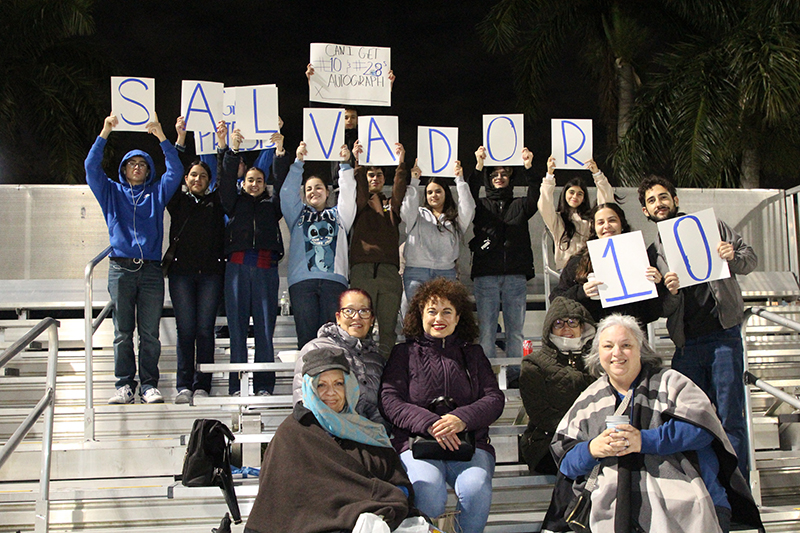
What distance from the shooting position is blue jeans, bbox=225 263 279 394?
4758mm

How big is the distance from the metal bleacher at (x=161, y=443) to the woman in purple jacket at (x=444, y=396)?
1.33ft

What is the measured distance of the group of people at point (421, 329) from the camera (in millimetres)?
3051

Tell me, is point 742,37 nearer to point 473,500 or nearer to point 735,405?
point 735,405

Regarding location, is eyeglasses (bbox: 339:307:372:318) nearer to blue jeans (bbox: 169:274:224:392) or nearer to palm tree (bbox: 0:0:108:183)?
blue jeans (bbox: 169:274:224:392)

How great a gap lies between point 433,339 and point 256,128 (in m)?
2.19

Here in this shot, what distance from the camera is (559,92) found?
15969 mm

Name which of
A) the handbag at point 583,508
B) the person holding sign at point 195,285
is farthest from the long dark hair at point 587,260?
the person holding sign at point 195,285

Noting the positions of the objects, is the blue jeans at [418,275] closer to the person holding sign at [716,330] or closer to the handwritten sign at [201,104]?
the person holding sign at [716,330]

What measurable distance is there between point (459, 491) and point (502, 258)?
83.1 inches

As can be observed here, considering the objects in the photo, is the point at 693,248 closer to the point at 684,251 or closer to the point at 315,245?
the point at 684,251

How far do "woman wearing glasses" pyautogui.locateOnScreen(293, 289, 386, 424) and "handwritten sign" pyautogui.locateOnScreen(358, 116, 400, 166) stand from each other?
57.8 inches

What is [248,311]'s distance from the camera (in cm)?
480

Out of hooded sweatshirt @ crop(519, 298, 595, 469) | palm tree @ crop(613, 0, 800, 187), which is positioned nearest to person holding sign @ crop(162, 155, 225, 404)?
hooded sweatshirt @ crop(519, 298, 595, 469)

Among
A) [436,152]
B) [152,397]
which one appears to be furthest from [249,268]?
[436,152]
